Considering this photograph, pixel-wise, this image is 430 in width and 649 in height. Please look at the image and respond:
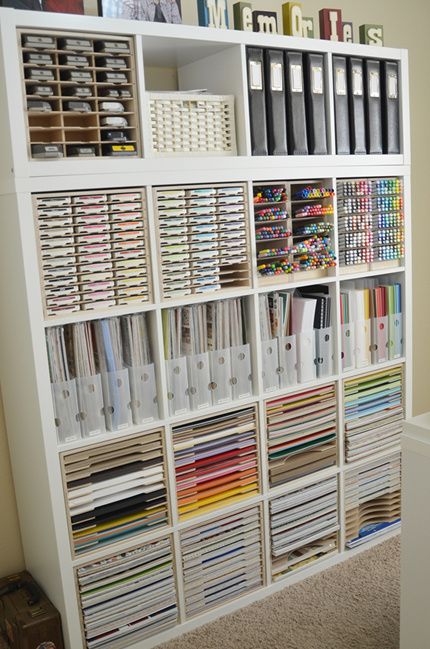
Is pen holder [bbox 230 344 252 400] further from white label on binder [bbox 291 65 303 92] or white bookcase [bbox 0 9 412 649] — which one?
white label on binder [bbox 291 65 303 92]

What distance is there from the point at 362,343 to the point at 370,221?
46cm

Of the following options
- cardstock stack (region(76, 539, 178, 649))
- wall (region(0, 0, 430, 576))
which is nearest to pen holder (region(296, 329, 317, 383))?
cardstock stack (region(76, 539, 178, 649))

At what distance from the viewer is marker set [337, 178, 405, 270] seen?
2.45m

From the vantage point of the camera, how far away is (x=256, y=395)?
7.58 ft

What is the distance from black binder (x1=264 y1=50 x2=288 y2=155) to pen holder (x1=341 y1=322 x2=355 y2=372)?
70 cm

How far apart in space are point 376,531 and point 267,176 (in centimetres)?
147

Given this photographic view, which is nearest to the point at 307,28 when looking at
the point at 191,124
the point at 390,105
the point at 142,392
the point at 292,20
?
the point at 292,20

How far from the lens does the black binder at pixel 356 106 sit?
2.39 metres

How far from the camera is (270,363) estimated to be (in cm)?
234

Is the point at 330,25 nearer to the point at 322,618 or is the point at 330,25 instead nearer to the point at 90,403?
the point at 90,403

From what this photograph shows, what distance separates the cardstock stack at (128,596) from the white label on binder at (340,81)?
163 centimetres

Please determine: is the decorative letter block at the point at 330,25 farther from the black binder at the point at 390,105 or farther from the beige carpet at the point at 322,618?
the beige carpet at the point at 322,618

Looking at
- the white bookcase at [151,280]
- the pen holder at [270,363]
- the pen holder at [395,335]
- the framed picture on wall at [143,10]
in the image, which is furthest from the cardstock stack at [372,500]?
the framed picture on wall at [143,10]

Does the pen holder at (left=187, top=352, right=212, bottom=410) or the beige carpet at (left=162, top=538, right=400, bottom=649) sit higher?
the pen holder at (left=187, top=352, right=212, bottom=410)
